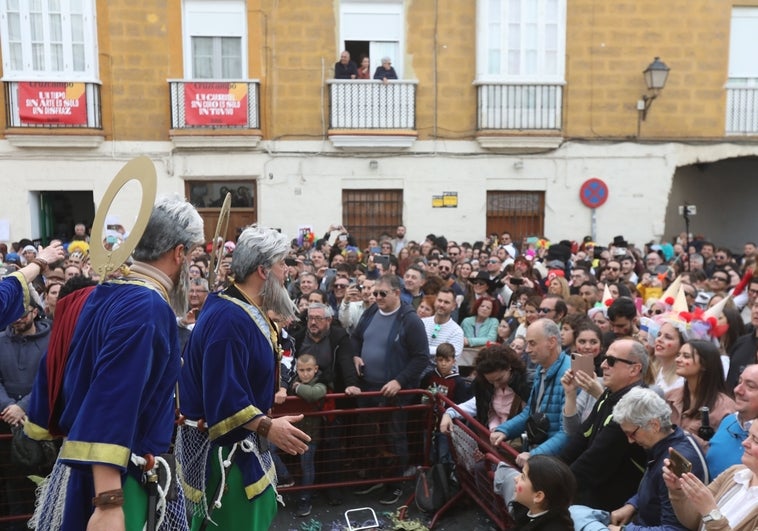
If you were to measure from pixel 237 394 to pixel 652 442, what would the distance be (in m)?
2.02

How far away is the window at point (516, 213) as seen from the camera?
15227 mm

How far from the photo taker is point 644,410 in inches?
126

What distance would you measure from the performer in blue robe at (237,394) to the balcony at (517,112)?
39.7 feet

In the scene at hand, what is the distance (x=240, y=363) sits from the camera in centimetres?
293

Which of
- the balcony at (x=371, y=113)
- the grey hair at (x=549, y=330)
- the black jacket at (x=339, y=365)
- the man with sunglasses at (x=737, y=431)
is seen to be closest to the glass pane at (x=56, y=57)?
the balcony at (x=371, y=113)

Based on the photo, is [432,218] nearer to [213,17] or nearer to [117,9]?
[213,17]

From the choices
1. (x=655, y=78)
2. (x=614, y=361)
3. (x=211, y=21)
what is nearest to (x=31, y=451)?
(x=614, y=361)

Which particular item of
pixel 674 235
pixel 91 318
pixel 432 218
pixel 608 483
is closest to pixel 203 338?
pixel 91 318

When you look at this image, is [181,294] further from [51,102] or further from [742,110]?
[742,110]

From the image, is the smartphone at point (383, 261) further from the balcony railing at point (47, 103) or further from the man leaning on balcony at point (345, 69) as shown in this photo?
the balcony railing at point (47, 103)

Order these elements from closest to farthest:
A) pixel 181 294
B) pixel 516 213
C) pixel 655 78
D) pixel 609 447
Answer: pixel 181 294
pixel 609 447
pixel 655 78
pixel 516 213

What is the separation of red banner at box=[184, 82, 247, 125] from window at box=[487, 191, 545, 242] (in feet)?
20.1

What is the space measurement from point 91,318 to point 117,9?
1355cm

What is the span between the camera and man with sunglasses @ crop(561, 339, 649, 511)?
3566mm
